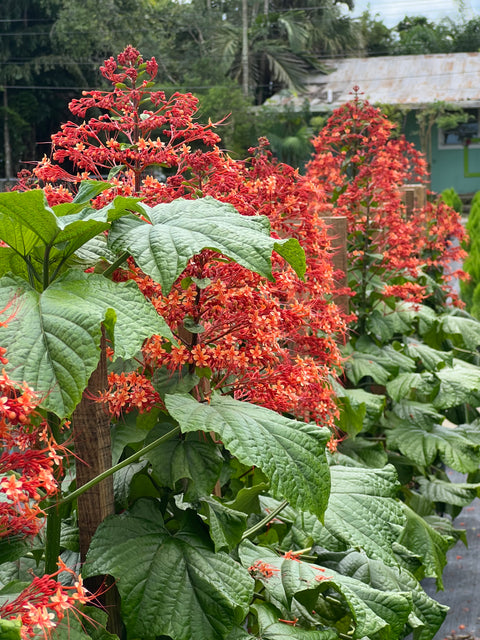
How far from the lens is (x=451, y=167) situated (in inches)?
969

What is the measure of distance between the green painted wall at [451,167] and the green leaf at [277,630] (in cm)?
2396

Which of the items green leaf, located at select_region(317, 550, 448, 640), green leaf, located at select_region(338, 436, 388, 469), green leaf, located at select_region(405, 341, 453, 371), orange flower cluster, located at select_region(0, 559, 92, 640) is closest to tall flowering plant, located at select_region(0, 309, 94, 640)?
orange flower cluster, located at select_region(0, 559, 92, 640)

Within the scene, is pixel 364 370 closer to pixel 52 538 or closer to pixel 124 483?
pixel 124 483

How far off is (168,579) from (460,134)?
25151 millimetres

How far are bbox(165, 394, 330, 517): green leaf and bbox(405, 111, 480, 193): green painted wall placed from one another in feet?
79.1

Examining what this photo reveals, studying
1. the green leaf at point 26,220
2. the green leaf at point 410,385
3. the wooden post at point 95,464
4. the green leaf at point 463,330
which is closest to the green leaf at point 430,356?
the green leaf at point 410,385

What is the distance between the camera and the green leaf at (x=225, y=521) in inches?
53.4

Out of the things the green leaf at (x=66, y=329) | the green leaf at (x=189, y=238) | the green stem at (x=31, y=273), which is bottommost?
the green leaf at (x=66, y=329)

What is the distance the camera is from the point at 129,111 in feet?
5.24

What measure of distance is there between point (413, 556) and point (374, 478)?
1.32 feet

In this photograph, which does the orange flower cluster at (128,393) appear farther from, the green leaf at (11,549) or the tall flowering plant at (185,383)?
the green leaf at (11,549)

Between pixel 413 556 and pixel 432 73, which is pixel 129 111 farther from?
pixel 432 73

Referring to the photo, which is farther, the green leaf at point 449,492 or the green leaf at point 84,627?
the green leaf at point 449,492

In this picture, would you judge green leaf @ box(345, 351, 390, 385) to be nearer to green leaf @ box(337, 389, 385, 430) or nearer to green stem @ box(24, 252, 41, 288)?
green leaf @ box(337, 389, 385, 430)
